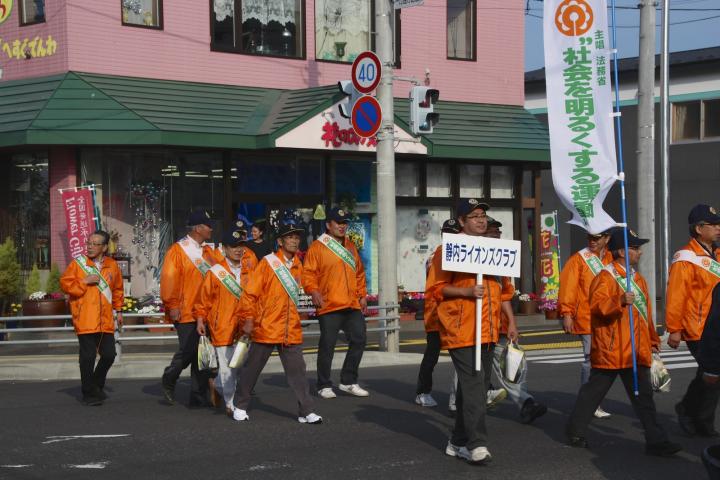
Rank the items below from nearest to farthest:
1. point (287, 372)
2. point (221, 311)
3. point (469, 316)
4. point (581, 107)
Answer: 1. point (469, 316)
2. point (581, 107)
3. point (287, 372)
4. point (221, 311)

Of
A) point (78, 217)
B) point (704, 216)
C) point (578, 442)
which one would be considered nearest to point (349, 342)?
point (578, 442)

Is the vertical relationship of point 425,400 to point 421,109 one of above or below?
below

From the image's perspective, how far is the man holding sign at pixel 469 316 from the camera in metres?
8.57

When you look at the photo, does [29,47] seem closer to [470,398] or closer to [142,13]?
[142,13]

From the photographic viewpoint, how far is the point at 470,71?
25.3 m

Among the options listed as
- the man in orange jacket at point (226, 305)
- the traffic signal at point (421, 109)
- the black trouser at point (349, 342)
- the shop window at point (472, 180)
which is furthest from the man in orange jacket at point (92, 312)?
the shop window at point (472, 180)

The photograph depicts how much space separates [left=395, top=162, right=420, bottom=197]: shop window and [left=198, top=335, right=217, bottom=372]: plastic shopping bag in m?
12.9

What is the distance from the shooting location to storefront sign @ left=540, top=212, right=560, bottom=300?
25.2 m

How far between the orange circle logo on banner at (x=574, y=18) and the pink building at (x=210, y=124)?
35.6 feet

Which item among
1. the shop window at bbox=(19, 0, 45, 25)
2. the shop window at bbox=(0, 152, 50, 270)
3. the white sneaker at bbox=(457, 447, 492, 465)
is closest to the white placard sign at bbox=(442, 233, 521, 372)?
the white sneaker at bbox=(457, 447, 492, 465)

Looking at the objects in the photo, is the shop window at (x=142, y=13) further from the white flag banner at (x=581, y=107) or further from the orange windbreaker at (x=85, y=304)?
the white flag banner at (x=581, y=107)

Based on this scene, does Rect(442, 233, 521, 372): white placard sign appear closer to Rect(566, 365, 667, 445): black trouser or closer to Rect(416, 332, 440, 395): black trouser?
Rect(566, 365, 667, 445): black trouser

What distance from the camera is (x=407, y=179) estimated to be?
24.0 m

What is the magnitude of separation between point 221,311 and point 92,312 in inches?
61.3
